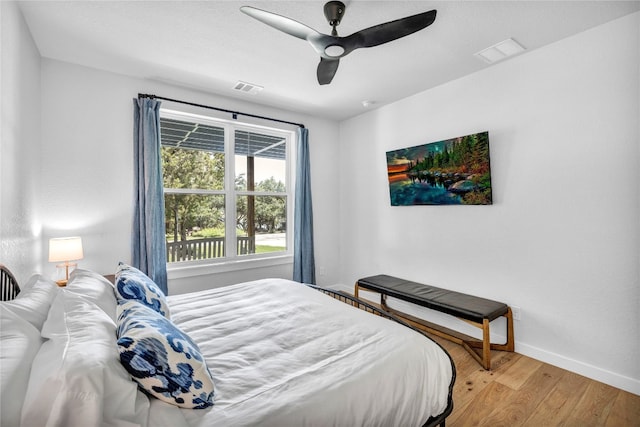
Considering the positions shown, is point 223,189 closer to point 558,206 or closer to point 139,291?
point 139,291

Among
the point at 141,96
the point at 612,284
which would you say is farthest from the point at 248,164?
the point at 612,284

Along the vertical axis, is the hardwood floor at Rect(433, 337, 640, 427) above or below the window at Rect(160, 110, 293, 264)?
below

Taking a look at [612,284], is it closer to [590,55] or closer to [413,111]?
[590,55]

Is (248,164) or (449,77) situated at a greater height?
(449,77)

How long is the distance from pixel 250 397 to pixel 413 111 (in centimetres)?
343

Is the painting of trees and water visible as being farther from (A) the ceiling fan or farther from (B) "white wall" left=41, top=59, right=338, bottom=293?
(B) "white wall" left=41, top=59, right=338, bottom=293

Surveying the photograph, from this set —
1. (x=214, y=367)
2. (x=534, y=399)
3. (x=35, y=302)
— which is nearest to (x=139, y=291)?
(x=35, y=302)

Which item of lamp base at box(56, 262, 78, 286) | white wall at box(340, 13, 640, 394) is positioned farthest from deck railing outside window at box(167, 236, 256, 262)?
white wall at box(340, 13, 640, 394)

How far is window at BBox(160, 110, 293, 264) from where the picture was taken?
349cm

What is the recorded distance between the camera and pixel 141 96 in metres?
3.10

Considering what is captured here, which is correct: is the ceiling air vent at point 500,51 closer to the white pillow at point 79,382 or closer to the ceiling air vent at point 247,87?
the ceiling air vent at point 247,87

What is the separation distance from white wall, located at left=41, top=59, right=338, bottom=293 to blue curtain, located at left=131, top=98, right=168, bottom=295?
0.11m

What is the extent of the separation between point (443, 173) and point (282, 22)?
7.26ft

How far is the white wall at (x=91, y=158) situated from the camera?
8.98 feet
